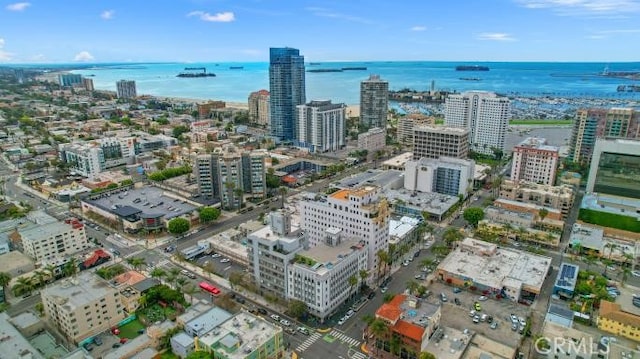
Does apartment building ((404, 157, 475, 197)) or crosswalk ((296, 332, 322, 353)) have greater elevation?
apartment building ((404, 157, 475, 197))

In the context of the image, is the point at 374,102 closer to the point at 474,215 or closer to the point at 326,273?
the point at 474,215

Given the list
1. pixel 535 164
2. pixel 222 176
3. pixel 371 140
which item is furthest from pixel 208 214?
pixel 535 164

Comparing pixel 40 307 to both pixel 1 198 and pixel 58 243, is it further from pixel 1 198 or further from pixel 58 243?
pixel 1 198

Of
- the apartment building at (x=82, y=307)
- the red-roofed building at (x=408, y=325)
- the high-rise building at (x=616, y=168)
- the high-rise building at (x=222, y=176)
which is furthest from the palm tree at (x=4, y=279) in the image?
the high-rise building at (x=616, y=168)

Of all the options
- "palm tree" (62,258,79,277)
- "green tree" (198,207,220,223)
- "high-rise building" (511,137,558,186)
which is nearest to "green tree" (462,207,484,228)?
"high-rise building" (511,137,558,186)

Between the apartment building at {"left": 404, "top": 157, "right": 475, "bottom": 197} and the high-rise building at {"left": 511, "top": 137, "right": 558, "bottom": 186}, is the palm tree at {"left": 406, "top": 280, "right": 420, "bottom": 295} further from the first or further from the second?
the high-rise building at {"left": 511, "top": 137, "right": 558, "bottom": 186}

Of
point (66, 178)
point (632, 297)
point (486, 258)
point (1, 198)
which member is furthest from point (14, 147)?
point (632, 297)

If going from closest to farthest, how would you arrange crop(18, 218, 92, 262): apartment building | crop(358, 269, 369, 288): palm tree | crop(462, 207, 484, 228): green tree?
crop(358, 269, 369, 288): palm tree, crop(18, 218, 92, 262): apartment building, crop(462, 207, 484, 228): green tree

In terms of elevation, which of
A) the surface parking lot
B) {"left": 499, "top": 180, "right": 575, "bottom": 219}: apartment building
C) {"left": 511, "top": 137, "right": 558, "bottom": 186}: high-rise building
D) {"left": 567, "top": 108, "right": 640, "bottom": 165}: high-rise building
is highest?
{"left": 567, "top": 108, "right": 640, "bottom": 165}: high-rise building
